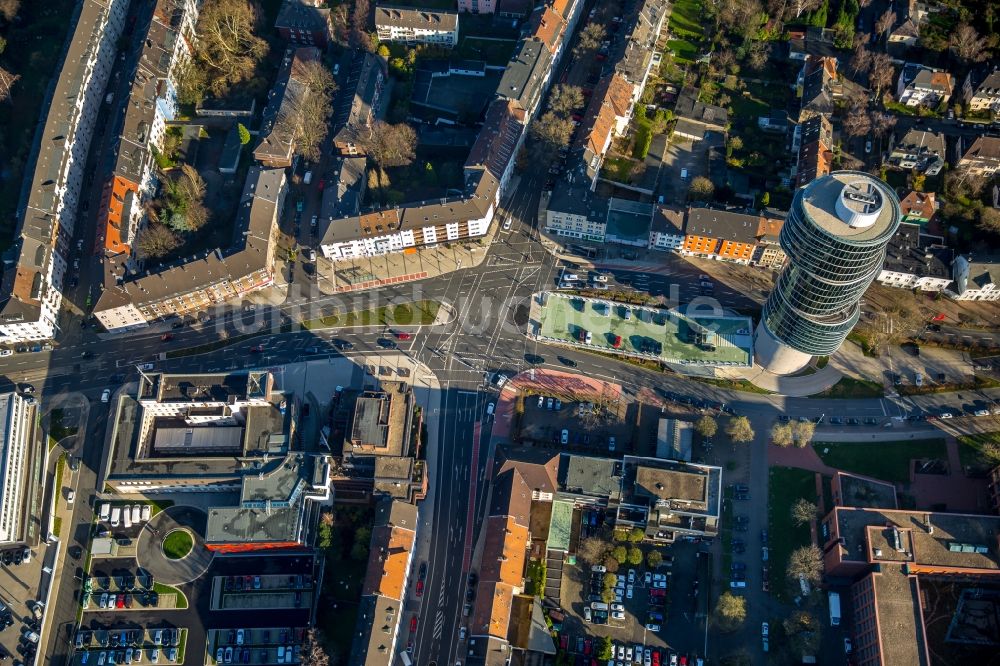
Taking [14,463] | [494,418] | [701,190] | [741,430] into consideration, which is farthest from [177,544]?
[701,190]

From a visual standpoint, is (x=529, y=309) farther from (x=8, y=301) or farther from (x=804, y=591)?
(x=8, y=301)

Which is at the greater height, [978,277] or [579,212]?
[579,212]

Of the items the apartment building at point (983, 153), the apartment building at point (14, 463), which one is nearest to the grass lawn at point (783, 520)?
the apartment building at point (983, 153)

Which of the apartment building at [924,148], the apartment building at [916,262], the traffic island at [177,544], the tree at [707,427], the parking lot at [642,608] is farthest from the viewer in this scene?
the apartment building at [924,148]

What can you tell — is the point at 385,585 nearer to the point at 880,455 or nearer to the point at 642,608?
the point at 642,608

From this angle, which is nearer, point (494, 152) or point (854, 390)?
point (854, 390)

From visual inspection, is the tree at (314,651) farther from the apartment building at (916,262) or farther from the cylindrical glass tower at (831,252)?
the apartment building at (916,262)
